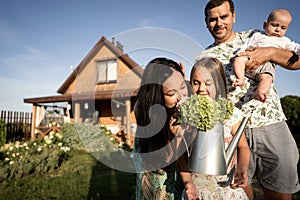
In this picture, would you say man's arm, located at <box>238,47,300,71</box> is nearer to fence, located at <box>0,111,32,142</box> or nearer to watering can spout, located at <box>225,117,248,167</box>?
watering can spout, located at <box>225,117,248,167</box>

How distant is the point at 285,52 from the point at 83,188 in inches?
146

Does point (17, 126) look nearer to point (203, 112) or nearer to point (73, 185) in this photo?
point (73, 185)

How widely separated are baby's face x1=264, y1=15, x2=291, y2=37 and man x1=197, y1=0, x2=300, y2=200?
0.18 meters

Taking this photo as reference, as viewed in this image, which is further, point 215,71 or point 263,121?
point 263,121

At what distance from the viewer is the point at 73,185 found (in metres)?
4.42

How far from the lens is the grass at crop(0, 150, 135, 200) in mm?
3927

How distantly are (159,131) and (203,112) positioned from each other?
542 mm

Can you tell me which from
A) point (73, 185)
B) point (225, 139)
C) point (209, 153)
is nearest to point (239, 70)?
point (225, 139)

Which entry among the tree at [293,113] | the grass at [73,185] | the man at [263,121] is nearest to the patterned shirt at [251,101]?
the man at [263,121]

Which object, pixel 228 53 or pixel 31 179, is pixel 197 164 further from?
pixel 31 179

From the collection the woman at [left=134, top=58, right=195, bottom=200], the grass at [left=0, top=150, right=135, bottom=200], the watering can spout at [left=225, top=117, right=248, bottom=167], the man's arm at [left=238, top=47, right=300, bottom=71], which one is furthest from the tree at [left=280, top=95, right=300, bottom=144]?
the watering can spout at [left=225, top=117, right=248, bottom=167]

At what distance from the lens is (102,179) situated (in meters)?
4.90

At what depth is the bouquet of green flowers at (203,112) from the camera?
4.03 ft

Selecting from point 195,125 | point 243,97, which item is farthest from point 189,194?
point 243,97
